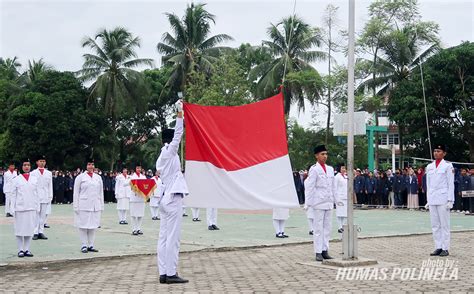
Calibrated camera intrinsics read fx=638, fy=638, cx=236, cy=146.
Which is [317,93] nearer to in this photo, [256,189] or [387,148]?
[387,148]

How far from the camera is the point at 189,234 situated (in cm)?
1653

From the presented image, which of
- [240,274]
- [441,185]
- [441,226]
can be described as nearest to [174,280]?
[240,274]

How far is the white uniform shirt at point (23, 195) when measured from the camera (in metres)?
12.5

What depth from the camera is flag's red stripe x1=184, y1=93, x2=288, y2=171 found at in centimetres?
948

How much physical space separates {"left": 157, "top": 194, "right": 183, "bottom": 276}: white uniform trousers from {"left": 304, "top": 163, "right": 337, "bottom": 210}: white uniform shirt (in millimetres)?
3088

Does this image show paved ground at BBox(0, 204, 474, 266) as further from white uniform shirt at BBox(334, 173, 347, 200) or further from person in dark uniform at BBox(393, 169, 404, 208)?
person in dark uniform at BBox(393, 169, 404, 208)

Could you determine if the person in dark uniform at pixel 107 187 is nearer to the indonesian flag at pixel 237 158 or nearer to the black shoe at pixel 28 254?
the black shoe at pixel 28 254

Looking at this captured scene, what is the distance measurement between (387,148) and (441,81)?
1106 inches

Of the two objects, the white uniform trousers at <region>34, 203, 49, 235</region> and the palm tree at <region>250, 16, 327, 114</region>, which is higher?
the palm tree at <region>250, 16, 327, 114</region>

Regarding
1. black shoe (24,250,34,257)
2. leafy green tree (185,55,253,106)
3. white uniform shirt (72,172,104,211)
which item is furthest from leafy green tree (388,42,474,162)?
black shoe (24,250,34,257)

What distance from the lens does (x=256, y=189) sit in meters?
9.65

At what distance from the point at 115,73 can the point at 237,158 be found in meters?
37.3

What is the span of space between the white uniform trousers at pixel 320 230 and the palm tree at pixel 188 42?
33058mm

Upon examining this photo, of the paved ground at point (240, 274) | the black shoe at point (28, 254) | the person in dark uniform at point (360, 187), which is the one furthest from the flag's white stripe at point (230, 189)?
the person in dark uniform at point (360, 187)
